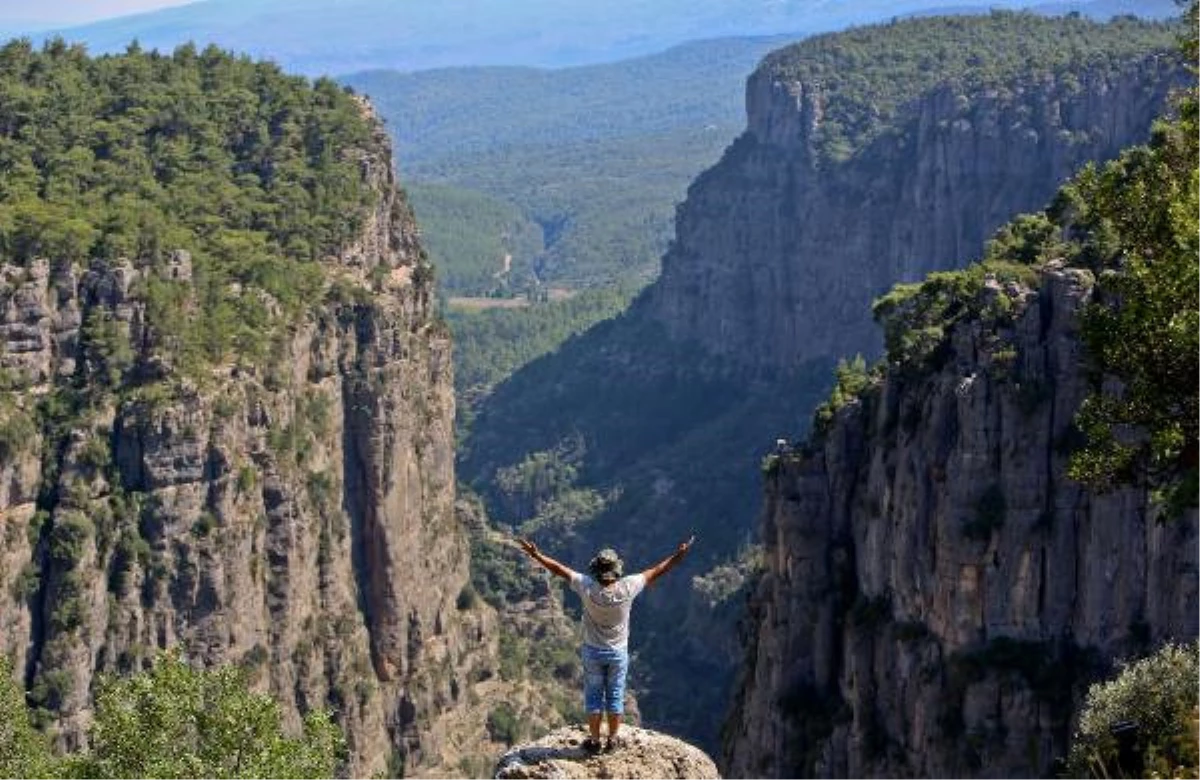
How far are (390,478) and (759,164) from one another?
84.5 metres

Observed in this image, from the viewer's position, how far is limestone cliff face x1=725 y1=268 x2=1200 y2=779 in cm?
5278

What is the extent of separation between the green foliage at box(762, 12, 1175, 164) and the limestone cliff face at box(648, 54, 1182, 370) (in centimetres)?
150

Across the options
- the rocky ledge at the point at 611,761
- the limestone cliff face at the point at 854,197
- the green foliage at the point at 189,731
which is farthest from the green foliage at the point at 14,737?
the limestone cliff face at the point at 854,197

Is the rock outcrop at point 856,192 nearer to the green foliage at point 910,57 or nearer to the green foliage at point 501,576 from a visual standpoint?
the green foliage at point 910,57

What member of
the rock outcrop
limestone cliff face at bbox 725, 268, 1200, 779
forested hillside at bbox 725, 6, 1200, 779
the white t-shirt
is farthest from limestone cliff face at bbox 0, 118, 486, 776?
the rock outcrop

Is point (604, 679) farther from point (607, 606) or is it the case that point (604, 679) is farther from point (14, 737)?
point (14, 737)

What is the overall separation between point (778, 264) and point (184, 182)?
80.8 metres

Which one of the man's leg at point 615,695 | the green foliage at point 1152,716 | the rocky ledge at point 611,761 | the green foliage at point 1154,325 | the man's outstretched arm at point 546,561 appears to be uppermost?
the green foliage at point 1154,325

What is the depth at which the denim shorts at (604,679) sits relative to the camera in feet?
77.8

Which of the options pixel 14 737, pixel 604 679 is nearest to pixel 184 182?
pixel 14 737

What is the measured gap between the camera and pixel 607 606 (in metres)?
23.9

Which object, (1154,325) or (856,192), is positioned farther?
(856,192)

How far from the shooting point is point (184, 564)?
78.4m

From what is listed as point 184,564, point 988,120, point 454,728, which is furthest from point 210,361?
point 988,120
